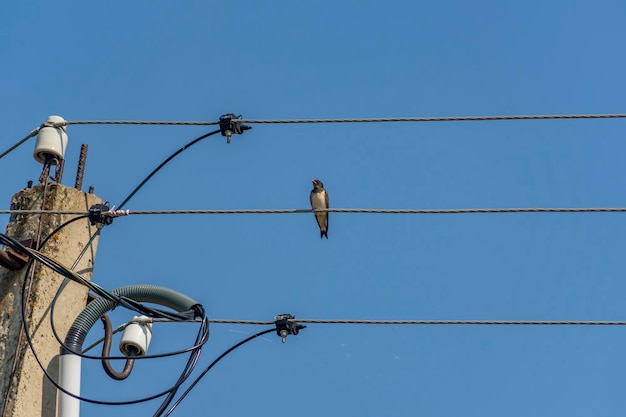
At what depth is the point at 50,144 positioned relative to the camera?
7.69m

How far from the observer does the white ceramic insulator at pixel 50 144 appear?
7.68 metres

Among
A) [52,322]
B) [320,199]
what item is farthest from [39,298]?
[320,199]

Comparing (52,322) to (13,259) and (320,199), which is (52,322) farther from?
(320,199)

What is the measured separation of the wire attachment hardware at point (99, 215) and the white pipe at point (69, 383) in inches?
41.9

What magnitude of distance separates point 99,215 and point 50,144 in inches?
26.4

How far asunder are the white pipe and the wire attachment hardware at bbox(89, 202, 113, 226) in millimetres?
1064

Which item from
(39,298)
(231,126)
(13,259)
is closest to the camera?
(39,298)

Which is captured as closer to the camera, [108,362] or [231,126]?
[108,362]

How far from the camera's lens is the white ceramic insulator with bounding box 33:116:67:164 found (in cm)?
768

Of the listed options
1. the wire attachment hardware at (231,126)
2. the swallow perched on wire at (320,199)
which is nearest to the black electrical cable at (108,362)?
the wire attachment hardware at (231,126)

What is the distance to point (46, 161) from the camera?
25.3ft

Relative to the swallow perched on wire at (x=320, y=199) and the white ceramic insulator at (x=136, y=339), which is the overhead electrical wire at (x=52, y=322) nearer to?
the white ceramic insulator at (x=136, y=339)

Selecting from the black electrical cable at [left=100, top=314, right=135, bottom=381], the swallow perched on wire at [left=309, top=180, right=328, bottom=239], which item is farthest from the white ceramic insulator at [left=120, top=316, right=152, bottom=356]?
the swallow perched on wire at [left=309, top=180, right=328, bottom=239]

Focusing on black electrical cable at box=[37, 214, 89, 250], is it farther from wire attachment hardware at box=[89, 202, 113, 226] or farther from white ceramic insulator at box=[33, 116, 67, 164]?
white ceramic insulator at box=[33, 116, 67, 164]
